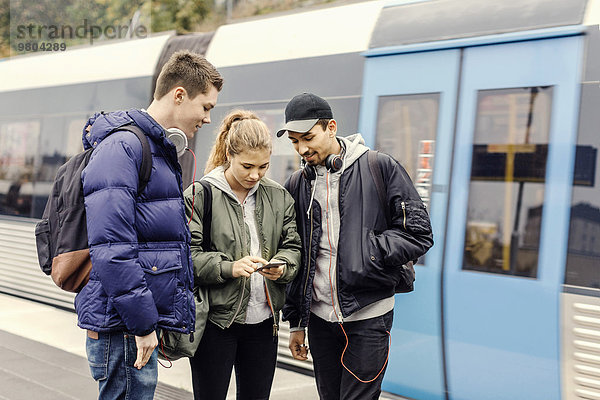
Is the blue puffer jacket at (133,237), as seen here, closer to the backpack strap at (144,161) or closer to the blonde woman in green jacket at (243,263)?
the backpack strap at (144,161)

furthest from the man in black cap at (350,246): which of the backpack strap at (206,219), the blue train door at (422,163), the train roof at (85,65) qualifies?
the train roof at (85,65)

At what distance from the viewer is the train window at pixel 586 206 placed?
3.63m

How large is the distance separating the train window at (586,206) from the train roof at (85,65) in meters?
4.43

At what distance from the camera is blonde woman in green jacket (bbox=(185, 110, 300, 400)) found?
111 inches

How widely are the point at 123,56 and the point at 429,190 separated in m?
4.23

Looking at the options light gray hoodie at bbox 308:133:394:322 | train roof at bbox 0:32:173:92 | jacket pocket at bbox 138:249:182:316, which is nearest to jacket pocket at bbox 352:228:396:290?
light gray hoodie at bbox 308:133:394:322

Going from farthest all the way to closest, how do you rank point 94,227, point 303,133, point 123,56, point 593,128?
1. point 123,56
2. point 593,128
3. point 303,133
4. point 94,227

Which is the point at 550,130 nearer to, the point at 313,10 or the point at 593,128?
the point at 593,128

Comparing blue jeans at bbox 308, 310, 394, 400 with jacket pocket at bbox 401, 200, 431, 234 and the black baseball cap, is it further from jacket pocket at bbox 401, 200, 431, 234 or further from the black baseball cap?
the black baseball cap

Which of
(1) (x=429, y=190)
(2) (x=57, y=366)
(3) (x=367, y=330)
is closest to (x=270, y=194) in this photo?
(3) (x=367, y=330)

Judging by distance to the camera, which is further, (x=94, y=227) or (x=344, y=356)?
(x=344, y=356)

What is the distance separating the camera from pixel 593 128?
146 inches

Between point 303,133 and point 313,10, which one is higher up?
point 313,10

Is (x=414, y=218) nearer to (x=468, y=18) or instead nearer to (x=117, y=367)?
(x=117, y=367)
